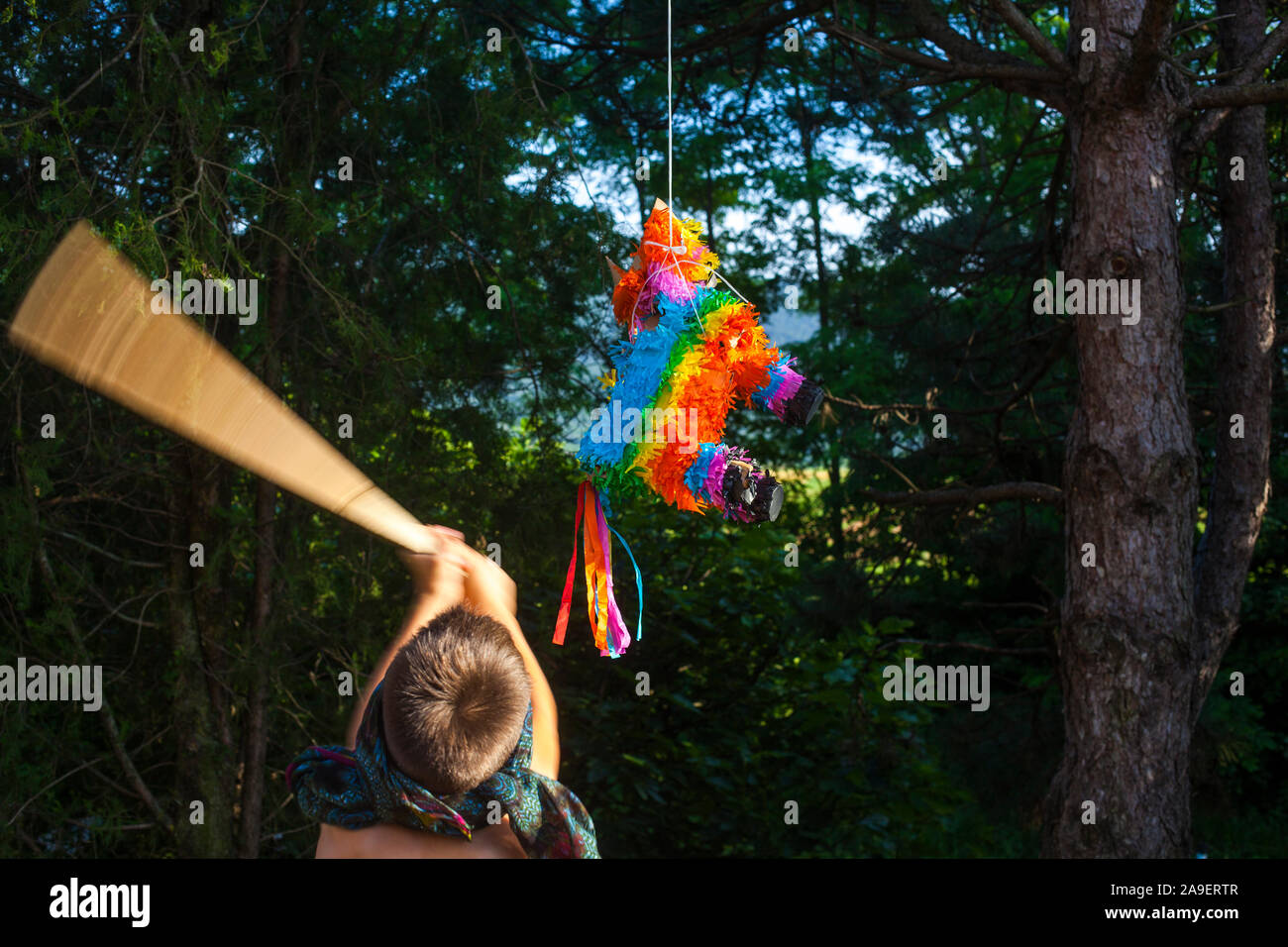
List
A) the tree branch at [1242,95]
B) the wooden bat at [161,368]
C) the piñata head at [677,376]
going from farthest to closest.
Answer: the tree branch at [1242,95] → the wooden bat at [161,368] → the piñata head at [677,376]

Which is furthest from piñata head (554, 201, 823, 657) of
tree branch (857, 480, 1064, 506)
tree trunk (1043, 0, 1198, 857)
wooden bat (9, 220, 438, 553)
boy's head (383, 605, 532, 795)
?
tree branch (857, 480, 1064, 506)

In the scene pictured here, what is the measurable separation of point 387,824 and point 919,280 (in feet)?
25.4

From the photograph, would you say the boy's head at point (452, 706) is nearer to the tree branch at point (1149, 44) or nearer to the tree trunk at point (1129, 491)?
the tree trunk at point (1129, 491)

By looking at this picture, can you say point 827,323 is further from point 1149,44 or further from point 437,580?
point 437,580

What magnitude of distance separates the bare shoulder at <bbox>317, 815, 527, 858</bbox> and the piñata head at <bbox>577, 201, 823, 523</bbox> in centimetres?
91

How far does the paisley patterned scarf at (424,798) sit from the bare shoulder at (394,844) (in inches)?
0.6

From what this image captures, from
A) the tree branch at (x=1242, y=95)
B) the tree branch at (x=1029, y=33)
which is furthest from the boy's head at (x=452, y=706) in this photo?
the tree branch at (x=1242, y=95)

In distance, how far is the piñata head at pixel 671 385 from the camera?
8.30ft

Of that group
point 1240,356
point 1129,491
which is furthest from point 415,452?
point 1240,356

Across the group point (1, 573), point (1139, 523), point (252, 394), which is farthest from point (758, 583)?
point (1, 573)

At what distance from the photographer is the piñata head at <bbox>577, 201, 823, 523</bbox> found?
253cm

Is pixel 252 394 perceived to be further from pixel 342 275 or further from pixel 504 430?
pixel 504 430

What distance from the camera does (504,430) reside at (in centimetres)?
538
